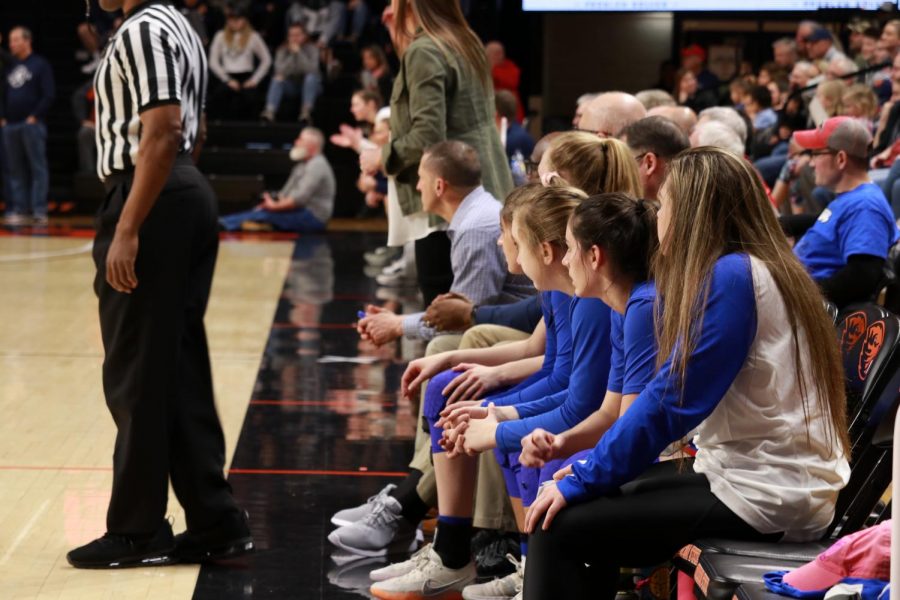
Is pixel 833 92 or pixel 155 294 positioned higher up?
pixel 833 92

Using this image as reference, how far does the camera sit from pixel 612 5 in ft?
28.2

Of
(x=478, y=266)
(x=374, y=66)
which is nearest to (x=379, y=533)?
(x=478, y=266)

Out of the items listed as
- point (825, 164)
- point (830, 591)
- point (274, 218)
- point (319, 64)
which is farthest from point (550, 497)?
point (319, 64)

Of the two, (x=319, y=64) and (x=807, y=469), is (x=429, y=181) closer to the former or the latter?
(x=807, y=469)

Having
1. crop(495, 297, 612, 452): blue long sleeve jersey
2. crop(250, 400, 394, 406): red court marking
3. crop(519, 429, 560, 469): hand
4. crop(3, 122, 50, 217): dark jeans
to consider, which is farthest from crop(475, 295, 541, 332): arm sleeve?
crop(3, 122, 50, 217): dark jeans

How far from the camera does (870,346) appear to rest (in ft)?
9.14

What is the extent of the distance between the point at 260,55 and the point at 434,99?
9889mm

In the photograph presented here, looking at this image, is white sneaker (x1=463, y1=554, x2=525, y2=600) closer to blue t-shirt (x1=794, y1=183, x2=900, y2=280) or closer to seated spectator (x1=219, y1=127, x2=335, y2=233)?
blue t-shirt (x1=794, y1=183, x2=900, y2=280)

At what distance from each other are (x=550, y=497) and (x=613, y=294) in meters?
0.48

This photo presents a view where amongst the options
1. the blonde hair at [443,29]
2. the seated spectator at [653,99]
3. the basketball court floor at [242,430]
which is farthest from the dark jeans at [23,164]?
the blonde hair at [443,29]

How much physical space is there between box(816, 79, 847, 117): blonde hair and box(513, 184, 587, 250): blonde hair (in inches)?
180

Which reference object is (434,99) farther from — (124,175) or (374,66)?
(374,66)

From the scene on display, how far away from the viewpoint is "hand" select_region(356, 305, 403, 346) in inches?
151

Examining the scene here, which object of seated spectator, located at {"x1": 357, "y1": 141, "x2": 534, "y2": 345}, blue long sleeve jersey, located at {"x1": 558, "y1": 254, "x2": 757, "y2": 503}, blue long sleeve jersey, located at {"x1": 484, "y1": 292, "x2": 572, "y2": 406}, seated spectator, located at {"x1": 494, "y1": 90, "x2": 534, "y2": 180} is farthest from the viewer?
seated spectator, located at {"x1": 494, "y1": 90, "x2": 534, "y2": 180}
